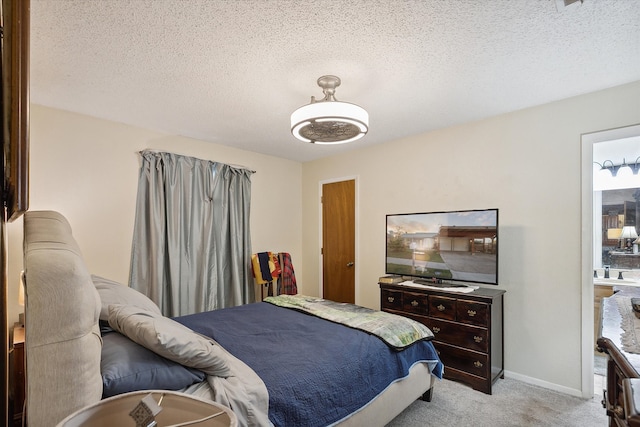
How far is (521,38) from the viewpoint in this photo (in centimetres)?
194

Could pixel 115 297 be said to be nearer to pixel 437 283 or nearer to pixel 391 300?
pixel 391 300

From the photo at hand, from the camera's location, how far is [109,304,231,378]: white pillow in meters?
1.33

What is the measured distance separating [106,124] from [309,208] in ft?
9.37

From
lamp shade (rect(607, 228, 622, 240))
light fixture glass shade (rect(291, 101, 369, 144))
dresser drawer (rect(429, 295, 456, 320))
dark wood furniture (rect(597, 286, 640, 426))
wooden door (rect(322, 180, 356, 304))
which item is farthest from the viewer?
wooden door (rect(322, 180, 356, 304))

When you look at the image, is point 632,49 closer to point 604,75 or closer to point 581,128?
point 604,75

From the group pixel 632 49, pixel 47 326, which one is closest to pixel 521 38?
pixel 632 49

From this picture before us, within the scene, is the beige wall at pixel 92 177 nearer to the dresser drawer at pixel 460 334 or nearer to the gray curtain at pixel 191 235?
the gray curtain at pixel 191 235

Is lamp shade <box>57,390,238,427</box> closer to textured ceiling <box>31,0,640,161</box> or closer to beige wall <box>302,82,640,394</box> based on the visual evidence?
textured ceiling <box>31,0,640,161</box>

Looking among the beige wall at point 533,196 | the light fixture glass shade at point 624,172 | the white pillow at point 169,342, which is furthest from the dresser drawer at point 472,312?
the light fixture glass shade at point 624,172

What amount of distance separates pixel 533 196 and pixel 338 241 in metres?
2.48

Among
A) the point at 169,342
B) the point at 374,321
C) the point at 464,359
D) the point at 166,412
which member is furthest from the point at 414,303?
the point at 166,412

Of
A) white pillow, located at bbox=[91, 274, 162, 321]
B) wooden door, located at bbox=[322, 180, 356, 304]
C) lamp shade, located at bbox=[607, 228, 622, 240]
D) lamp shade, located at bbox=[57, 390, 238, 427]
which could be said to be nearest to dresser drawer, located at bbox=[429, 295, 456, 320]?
wooden door, located at bbox=[322, 180, 356, 304]

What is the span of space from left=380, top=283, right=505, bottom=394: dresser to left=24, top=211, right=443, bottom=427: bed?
530mm

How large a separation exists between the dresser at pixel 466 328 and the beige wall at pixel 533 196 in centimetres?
26
